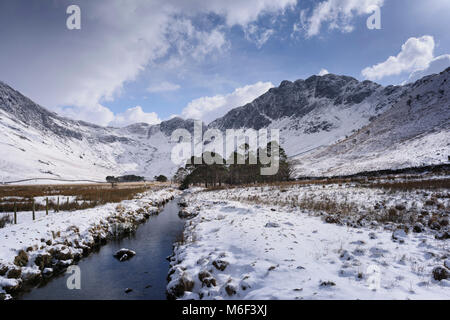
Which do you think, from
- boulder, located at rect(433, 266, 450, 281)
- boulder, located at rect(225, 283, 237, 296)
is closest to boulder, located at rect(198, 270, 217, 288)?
boulder, located at rect(225, 283, 237, 296)

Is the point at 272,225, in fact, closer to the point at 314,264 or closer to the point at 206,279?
the point at 314,264

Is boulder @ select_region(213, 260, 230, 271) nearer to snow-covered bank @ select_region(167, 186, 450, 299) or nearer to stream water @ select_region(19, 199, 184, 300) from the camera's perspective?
snow-covered bank @ select_region(167, 186, 450, 299)

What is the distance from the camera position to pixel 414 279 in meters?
5.89

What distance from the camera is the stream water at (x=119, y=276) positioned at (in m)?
8.37

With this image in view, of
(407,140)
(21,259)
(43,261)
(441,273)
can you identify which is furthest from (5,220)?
(407,140)

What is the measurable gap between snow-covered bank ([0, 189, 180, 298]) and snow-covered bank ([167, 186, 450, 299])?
20.8 feet

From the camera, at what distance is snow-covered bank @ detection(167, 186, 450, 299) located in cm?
558

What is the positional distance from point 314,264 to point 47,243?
13.0 meters

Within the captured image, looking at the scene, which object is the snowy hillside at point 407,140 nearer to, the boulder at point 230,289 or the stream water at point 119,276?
the boulder at point 230,289

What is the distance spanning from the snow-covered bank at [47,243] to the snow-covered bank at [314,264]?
20.8 feet

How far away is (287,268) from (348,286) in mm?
1789
